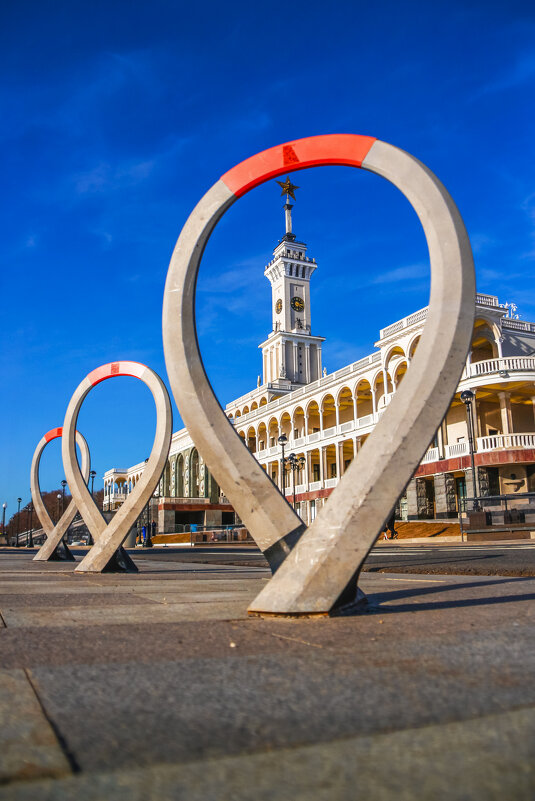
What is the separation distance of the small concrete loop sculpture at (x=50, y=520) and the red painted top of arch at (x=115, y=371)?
3.63 meters

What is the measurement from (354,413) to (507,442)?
13457 mm

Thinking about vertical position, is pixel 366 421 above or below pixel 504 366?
below

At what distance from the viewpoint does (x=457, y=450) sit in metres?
33.0

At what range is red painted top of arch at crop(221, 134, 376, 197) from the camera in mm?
4195

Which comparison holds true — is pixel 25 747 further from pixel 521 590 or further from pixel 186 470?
pixel 186 470

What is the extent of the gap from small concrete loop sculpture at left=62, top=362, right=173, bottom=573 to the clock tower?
190ft

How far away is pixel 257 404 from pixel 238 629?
212 feet

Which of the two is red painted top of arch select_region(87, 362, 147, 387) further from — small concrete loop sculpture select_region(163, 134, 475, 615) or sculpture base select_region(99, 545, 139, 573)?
small concrete loop sculpture select_region(163, 134, 475, 615)

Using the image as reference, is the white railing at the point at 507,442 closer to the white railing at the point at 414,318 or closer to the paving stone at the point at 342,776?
the white railing at the point at 414,318

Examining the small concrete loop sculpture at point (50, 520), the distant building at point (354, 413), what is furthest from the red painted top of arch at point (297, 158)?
the distant building at point (354, 413)

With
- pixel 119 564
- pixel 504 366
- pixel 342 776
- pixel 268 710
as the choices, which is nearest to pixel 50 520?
pixel 119 564

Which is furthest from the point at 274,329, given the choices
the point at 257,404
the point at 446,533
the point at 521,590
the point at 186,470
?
the point at 521,590

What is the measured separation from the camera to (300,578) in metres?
3.41

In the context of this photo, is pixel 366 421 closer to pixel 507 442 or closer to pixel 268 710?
pixel 507 442
